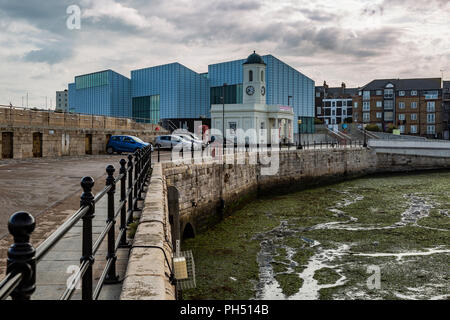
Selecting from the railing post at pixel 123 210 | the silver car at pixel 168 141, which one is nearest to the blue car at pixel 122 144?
the silver car at pixel 168 141

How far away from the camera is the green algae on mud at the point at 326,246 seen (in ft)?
36.9

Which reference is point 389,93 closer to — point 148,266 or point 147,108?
point 147,108

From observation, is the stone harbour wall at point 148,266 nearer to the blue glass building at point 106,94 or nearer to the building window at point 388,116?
the blue glass building at point 106,94

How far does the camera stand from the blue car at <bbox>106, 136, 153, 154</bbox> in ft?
97.5

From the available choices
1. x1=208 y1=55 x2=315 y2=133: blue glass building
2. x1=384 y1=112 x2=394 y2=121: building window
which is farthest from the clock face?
x1=384 y1=112 x2=394 y2=121: building window

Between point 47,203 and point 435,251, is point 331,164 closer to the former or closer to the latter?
point 435,251

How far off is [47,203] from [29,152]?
59.4 feet

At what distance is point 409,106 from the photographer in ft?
280

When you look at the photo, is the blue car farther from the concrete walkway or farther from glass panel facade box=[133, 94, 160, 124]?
glass panel facade box=[133, 94, 160, 124]

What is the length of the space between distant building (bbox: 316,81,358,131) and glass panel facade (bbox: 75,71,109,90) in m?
49.5

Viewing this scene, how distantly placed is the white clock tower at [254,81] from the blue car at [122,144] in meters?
23.2

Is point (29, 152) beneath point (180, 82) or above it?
beneath

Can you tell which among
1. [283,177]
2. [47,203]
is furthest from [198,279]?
[283,177]
